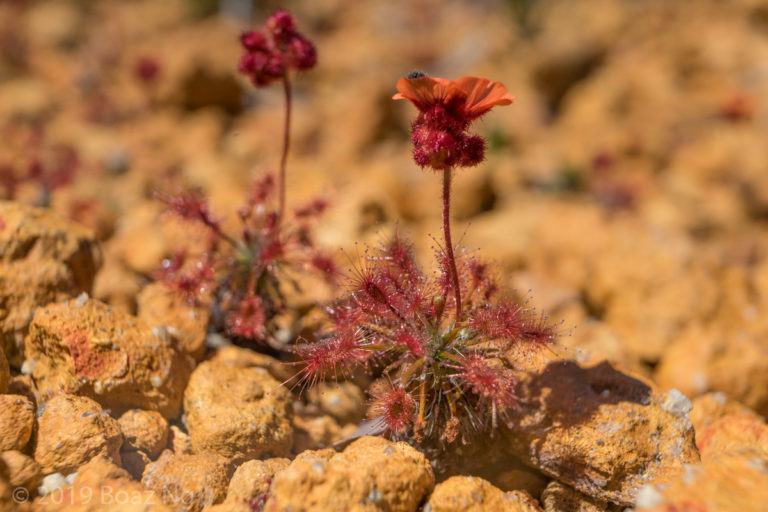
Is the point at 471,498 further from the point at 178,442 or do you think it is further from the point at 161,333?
the point at 161,333

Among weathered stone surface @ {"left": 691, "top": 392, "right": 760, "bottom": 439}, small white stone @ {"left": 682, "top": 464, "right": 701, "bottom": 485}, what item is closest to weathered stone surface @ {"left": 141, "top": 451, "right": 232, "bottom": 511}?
small white stone @ {"left": 682, "top": 464, "right": 701, "bottom": 485}

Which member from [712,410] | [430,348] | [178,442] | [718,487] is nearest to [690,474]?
[718,487]

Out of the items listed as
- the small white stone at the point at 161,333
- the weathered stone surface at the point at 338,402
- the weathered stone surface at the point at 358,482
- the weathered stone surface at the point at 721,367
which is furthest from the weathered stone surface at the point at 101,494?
the weathered stone surface at the point at 721,367

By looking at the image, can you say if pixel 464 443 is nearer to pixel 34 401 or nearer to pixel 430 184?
pixel 34 401

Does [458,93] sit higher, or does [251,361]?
[458,93]

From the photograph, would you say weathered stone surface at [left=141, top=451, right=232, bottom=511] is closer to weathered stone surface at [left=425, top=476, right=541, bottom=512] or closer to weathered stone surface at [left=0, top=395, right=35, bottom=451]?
weathered stone surface at [left=0, top=395, right=35, bottom=451]

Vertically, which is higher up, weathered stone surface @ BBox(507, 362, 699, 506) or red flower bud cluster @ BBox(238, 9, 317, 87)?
red flower bud cluster @ BBox(238, 9, 317, 87)
